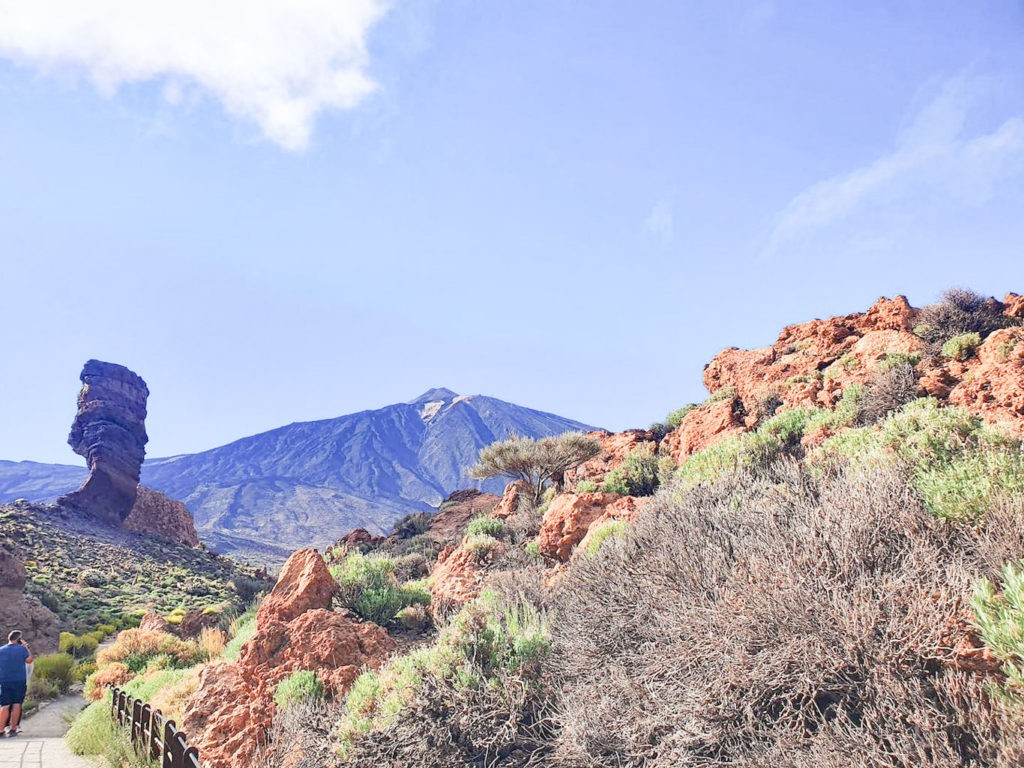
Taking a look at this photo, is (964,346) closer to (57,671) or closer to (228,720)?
(228,720)

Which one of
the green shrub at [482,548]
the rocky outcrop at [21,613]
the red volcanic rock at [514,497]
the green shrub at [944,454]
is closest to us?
the green shrub at [944,454]

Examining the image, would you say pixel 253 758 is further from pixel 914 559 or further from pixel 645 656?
pixel 914 559

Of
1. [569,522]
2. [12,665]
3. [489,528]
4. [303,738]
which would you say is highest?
[569,522]

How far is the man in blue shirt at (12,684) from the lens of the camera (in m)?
9.94

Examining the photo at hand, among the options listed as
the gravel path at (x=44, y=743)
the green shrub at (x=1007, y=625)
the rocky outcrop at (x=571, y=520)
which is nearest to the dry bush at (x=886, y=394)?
the rocky outcrop at (x=571, y=520)

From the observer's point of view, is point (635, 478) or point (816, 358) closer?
point (635, 478)

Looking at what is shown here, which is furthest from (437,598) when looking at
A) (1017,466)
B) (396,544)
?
(396,544)

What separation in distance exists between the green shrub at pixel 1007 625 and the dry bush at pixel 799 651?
0.13m

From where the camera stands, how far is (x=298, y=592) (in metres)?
7.39

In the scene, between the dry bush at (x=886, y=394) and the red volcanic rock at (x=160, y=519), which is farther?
the red volcanic rock at (x=160, y=519)

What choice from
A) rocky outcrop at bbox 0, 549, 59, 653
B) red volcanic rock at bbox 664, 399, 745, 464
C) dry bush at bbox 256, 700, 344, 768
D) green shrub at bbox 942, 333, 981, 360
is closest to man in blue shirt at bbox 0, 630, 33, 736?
dry bush at bbox 256, 700, 344, 768

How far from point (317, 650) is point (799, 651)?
195 inches

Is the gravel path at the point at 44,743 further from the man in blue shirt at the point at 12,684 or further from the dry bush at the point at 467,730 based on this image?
the dry bush at the point at 467,730

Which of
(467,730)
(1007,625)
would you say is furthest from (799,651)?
(467,730)
